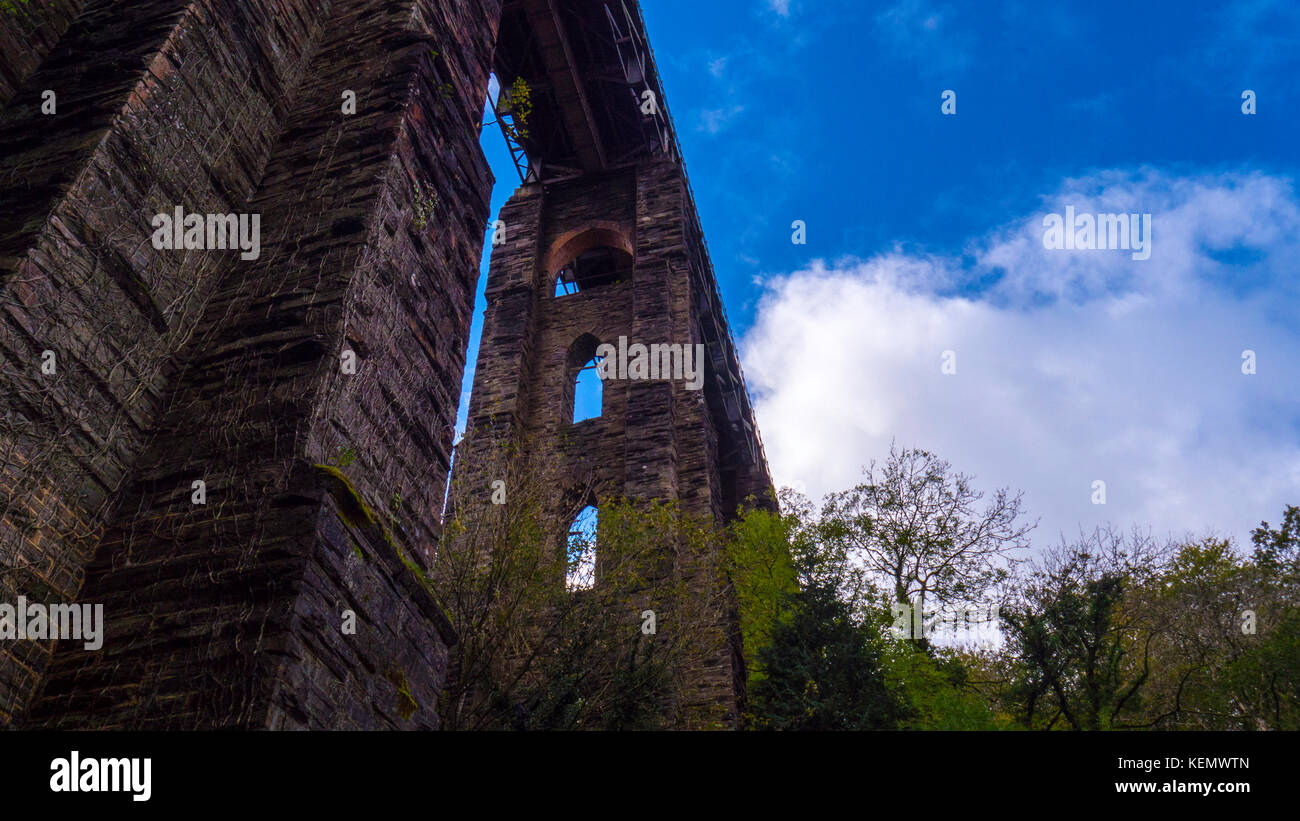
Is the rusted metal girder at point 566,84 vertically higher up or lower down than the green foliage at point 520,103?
higher up

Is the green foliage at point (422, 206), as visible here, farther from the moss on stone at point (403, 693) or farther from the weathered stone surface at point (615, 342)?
the weathered stone surface at point (615, 342)

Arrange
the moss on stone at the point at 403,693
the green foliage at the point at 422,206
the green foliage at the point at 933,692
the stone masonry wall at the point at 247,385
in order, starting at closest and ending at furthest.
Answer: the stone masonry wall at the point at 247,385
the moss on stone at the point at 403,693
the green foliage at the point at 422,206
the green foliage at the point at 933,692

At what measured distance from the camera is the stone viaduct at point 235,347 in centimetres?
330

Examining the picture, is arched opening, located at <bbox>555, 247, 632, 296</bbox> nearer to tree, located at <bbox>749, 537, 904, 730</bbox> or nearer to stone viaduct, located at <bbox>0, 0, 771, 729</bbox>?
tree, located at <bbox>749, 537, 904, 730</bbox>

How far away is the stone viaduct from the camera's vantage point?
10.8ft

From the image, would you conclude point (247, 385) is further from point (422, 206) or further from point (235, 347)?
point (422, 206)

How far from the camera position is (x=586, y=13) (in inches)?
842

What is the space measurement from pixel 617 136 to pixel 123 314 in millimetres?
20788

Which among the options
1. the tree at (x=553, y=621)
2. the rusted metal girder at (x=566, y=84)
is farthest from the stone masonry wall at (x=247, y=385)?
the rusted metal girder at (x=566, y=84)

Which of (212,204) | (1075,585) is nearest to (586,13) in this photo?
(1075,585)

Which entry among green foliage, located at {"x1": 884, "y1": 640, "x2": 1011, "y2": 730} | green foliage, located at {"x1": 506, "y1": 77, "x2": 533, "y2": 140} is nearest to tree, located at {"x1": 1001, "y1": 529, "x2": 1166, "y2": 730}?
green foliage, located at {"x1": 884, "y1": 640, "x2": 1011, "y2": 730}

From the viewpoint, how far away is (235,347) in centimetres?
427

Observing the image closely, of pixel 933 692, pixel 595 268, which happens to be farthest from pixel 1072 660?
pixel 595 268

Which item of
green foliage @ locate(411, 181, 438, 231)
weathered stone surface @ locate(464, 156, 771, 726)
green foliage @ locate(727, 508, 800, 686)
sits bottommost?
green foliage @ locate(727, 508, 800, 686)
